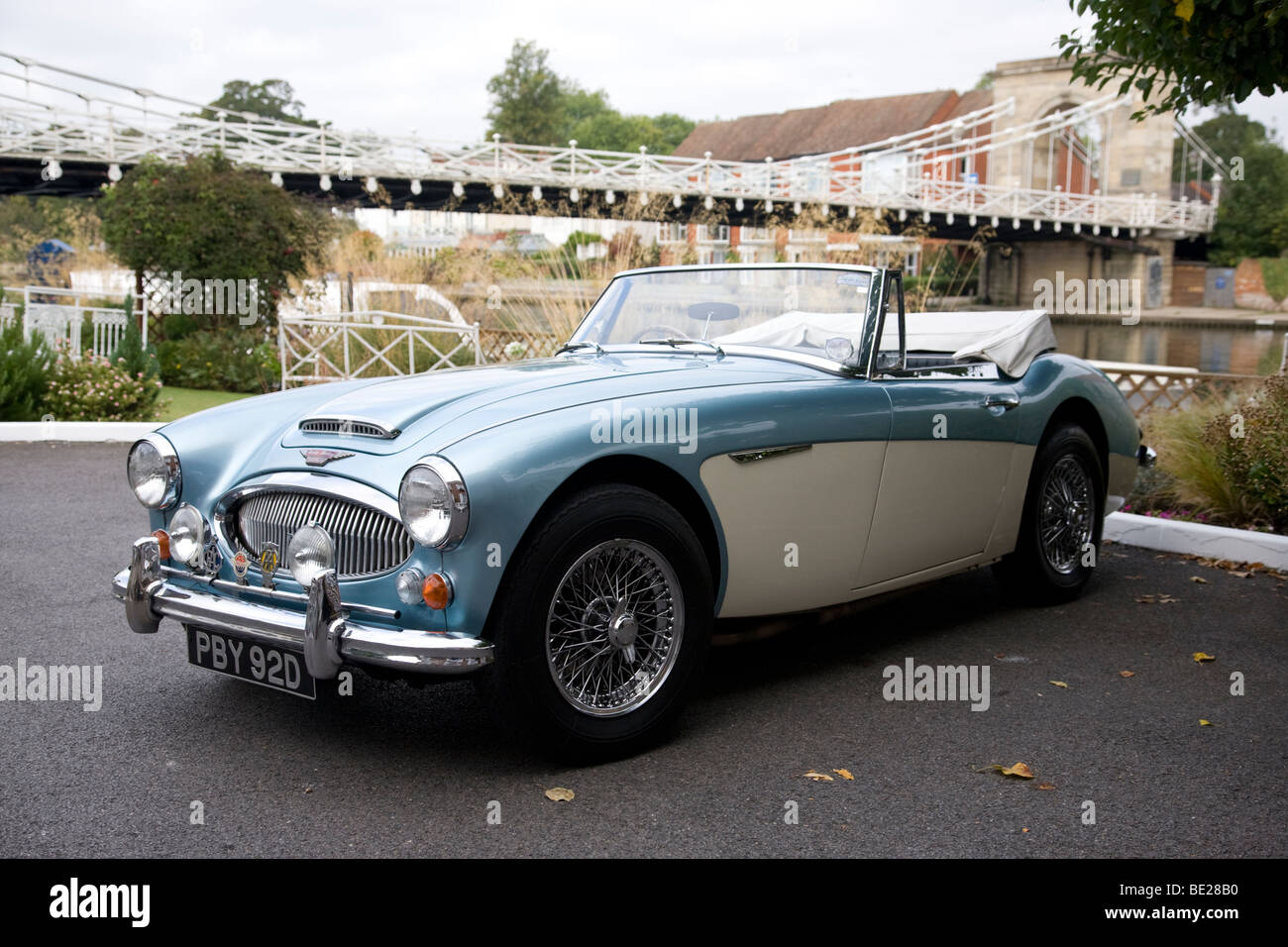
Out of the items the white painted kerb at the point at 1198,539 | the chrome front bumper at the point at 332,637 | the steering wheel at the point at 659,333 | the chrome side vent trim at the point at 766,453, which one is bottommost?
the white painted kerb at the point at 1198,539

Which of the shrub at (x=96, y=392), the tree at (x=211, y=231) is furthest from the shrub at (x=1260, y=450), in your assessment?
the tree at (x=211, y=231)

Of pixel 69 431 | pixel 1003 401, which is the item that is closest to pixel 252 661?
pixel 1003 401

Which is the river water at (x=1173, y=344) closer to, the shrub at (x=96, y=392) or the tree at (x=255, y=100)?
the shrub at (x=96, y=392)

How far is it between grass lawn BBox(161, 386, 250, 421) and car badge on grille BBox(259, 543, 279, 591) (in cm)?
838

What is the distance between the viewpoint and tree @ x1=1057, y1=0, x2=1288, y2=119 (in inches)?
189

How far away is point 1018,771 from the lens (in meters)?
3.34

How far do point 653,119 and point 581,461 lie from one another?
3965 inches

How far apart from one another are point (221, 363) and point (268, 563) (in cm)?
1141

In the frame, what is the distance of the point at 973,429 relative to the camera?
178 inches

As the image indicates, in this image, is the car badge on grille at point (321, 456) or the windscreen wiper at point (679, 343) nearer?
the car badge on grille at point (321, 456)

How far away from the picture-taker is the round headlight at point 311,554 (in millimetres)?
3191

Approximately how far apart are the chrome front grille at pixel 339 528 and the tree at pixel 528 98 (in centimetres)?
6765
